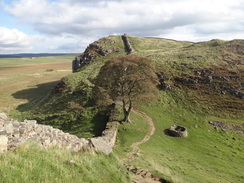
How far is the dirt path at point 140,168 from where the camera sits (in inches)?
577

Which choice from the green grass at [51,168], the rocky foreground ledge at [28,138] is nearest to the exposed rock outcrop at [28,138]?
the rocky foreground ledge at [28,138]

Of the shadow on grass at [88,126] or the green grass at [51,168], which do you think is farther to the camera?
the shadow on grass at [88,126]

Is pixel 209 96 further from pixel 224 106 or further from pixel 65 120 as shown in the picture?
pixel 65 120

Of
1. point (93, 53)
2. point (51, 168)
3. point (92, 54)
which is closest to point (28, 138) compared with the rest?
point (51, 168)

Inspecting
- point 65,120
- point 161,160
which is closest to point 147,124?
point 161,160

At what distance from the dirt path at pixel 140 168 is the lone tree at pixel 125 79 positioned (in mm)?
7116

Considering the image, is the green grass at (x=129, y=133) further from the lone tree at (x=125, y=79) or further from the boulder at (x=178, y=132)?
the lone tree at (x=125, y=79)

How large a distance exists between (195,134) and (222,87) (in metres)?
22.9

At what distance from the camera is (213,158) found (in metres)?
28.1

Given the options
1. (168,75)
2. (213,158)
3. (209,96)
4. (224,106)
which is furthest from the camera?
(168,75)

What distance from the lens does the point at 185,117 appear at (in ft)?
138

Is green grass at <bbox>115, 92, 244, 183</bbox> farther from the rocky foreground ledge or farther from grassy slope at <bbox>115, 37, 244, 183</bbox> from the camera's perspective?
the rocky foreground ledge

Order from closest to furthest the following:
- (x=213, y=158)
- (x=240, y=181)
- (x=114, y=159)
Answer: (x=114, y=159) → (x=240, y=181) → (x=213, y=158)

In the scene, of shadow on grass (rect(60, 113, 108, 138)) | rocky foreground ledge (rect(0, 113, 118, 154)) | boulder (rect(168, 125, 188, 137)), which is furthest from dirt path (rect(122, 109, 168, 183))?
shadow on grass (rect(60, 113, 108, 138))
